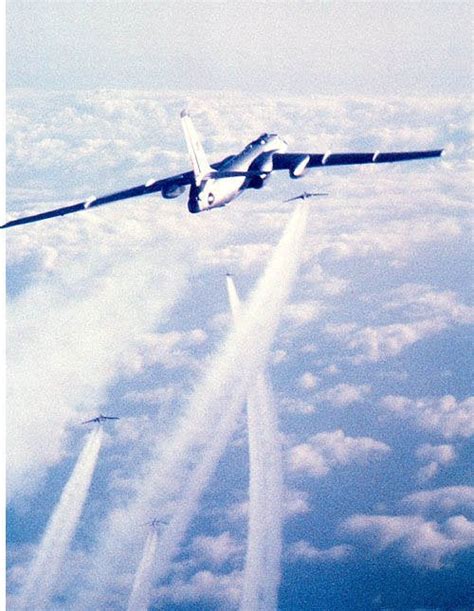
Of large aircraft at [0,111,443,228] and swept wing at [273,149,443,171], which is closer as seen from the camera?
swept wing at [273,149,443,171]

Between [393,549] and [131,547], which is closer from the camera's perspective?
[131,547]

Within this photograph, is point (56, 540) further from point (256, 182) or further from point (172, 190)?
point (256, 182)

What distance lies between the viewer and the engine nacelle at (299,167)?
129ft

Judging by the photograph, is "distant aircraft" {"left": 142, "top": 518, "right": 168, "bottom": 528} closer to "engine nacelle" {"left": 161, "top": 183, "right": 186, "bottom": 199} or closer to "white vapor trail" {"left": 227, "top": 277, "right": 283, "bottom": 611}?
"white vapor trail" {"left": 227, "top": 277, "right": 283, "bottom": 611}

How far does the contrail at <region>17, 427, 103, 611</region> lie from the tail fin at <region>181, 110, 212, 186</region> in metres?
43.1

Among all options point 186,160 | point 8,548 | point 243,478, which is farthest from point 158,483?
point 243,478

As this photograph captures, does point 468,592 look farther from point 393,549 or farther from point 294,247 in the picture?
point 294,247

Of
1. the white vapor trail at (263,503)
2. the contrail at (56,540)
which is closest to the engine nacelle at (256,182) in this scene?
the white vapor trail at (263,503)

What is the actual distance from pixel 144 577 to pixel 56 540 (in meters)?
8.46

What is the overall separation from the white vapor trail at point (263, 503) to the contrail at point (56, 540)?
1396 centimetres

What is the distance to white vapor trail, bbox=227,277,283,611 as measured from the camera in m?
76.9

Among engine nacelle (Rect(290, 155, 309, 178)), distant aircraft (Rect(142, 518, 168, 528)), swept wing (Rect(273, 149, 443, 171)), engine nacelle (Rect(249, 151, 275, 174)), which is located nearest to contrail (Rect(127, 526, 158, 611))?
distant aircraft (Rect(142, 518, 168, 528))

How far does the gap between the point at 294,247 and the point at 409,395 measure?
27.5 metres

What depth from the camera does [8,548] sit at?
88125 mm
